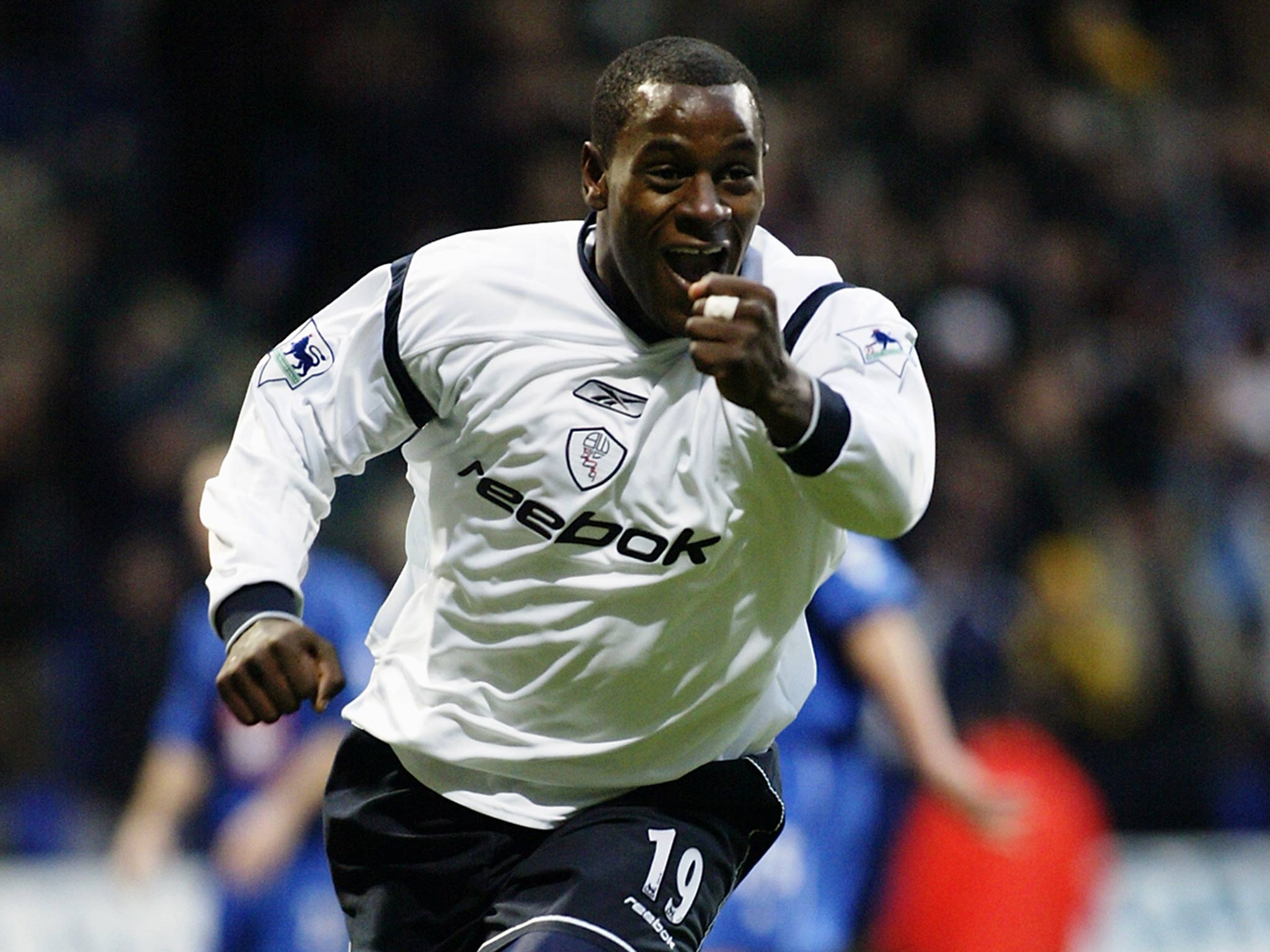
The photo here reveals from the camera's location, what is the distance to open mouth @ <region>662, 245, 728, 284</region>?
10.1 feet

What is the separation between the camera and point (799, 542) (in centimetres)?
327

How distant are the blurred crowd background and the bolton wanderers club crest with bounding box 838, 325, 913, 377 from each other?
4.91 m

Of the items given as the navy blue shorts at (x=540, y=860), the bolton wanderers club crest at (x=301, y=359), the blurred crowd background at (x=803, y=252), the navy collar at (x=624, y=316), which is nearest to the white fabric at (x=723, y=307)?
the navy collar at (x=624, y=316)

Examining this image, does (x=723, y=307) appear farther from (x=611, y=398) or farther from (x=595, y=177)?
(x=595, y=177)

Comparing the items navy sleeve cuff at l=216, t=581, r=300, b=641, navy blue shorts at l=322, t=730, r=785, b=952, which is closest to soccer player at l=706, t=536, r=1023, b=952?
navy blue shorts at l=322, t=730, r=785, b=952

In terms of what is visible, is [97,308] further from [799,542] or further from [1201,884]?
[799,542]

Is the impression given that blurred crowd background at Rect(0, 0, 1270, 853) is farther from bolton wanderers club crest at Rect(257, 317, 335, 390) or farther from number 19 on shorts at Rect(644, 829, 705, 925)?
bolton wanderers club crest at Rect(257, 317, 335, 390)

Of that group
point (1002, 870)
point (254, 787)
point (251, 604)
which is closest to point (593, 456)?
point (251, 604)

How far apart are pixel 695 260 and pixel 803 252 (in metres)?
6.18

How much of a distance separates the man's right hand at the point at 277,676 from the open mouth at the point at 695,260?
775mm

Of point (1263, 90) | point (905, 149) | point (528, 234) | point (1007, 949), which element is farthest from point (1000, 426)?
point (528, 234)

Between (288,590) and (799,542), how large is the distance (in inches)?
32.0

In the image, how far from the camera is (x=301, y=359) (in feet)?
11.1

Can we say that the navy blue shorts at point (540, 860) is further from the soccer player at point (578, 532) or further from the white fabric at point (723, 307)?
the white fabric at point (723, 307)
